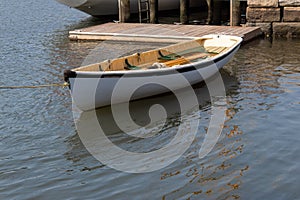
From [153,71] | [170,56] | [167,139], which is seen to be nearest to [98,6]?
[170,56]

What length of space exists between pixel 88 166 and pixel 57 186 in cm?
70

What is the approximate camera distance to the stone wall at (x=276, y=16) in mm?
14734

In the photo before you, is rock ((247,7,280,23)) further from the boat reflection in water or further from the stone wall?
the boat reflection in water

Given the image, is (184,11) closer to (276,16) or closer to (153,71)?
(276,16)

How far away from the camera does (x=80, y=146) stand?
317 inches

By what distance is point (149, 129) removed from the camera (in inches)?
343

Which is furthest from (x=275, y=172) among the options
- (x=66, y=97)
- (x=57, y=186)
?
(x=66, y=97)

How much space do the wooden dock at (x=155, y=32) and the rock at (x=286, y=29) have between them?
1.62 ft

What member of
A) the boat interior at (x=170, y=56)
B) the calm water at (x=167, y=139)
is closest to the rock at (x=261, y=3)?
the calm water at (x=167, y=139)

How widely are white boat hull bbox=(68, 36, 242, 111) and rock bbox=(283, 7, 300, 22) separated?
4927mm

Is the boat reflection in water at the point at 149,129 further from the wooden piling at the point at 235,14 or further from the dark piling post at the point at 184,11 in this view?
the dark piling post at the point at 184,11

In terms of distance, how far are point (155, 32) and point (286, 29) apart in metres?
3.86

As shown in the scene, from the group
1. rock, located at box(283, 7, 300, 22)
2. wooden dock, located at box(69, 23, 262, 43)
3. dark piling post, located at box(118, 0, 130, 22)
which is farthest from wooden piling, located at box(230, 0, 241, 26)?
dark piling post, located at box(118, 0, 130, 22)

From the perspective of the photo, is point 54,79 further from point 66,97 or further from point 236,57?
point 236,57
